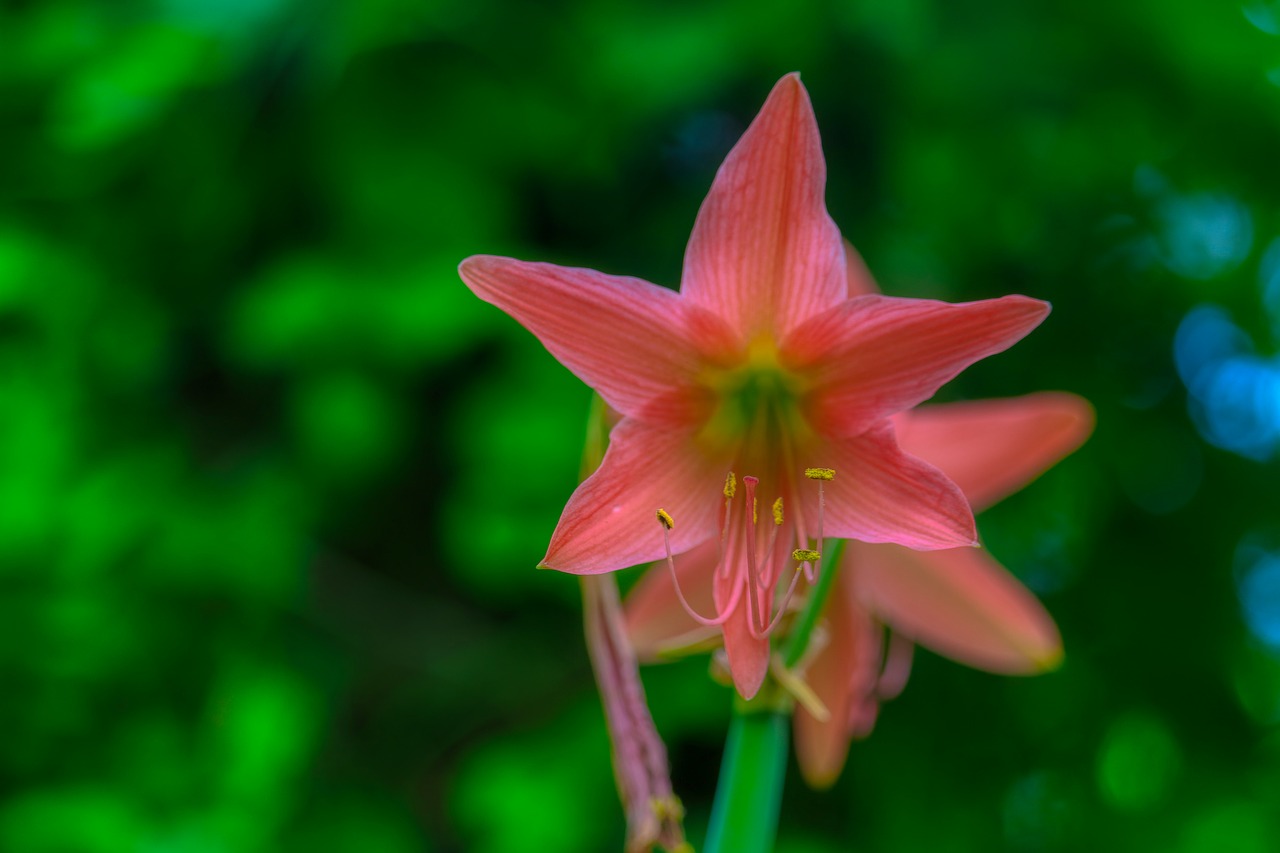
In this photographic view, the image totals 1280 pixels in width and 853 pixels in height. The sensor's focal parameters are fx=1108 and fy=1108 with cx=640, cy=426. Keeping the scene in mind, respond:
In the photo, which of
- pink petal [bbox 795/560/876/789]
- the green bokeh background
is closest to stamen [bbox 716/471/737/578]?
pink petal [bbox 795/560/876/789]

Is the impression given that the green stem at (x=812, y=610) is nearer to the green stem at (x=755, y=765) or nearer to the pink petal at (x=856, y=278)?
the green stem at (x=755, y=765)

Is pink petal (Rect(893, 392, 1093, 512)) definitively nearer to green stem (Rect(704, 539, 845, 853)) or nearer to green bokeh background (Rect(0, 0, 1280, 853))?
green stem (Rect(704, 539, 845, 853))

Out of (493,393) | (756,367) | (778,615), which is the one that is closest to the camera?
(778,615)

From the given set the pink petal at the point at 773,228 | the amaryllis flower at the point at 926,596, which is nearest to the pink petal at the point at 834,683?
the amaryllis flower at the point at 926,596

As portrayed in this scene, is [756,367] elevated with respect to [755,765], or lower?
elevated

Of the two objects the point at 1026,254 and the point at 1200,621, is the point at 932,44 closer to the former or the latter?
the point at 1026,254

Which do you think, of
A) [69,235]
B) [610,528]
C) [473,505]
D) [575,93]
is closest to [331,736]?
[473,505]

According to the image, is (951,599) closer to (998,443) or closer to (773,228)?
(998,443)

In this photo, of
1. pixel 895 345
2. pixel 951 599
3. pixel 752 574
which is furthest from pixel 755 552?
pixel 951 599
